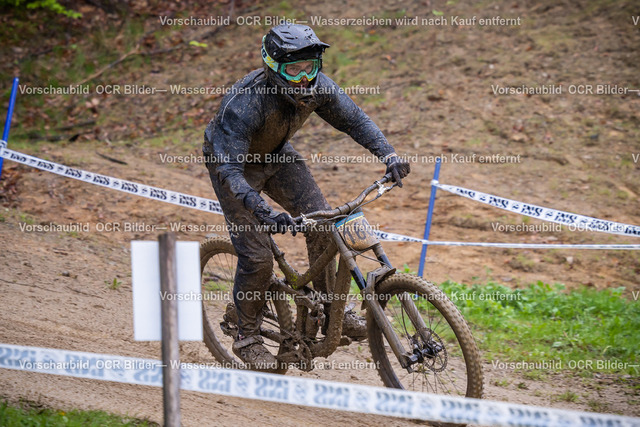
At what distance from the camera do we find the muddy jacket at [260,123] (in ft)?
15.0

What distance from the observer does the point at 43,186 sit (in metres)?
9.75

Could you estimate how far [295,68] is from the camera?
4418mm

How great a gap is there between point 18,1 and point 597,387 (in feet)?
46.9

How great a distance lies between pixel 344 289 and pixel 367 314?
0.81 ft

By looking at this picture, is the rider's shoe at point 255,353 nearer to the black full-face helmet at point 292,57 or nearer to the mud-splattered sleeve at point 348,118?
the mud-splattered sleeve at point 348,118

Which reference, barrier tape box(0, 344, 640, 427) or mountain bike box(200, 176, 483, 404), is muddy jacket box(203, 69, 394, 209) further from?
barrier tape box(0, 344, 640, 427)

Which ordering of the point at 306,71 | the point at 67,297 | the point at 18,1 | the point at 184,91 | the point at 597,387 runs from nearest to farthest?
1. the point at 306,71
2. the point at 597,387
3. the point at 67,297
4. the point at 184,91
5. the point at 18,1

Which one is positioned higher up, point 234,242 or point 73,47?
point 73,47

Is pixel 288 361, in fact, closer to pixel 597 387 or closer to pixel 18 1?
pixel 597 387

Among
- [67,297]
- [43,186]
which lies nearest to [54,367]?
[67,297]

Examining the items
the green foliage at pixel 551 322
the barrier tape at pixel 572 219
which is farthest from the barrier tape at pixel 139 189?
the green foliage at pixel 551 322

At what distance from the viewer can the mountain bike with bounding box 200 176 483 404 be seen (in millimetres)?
4223

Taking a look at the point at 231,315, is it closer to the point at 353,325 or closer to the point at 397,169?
the point at 353,325

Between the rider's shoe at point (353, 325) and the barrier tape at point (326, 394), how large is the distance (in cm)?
172
